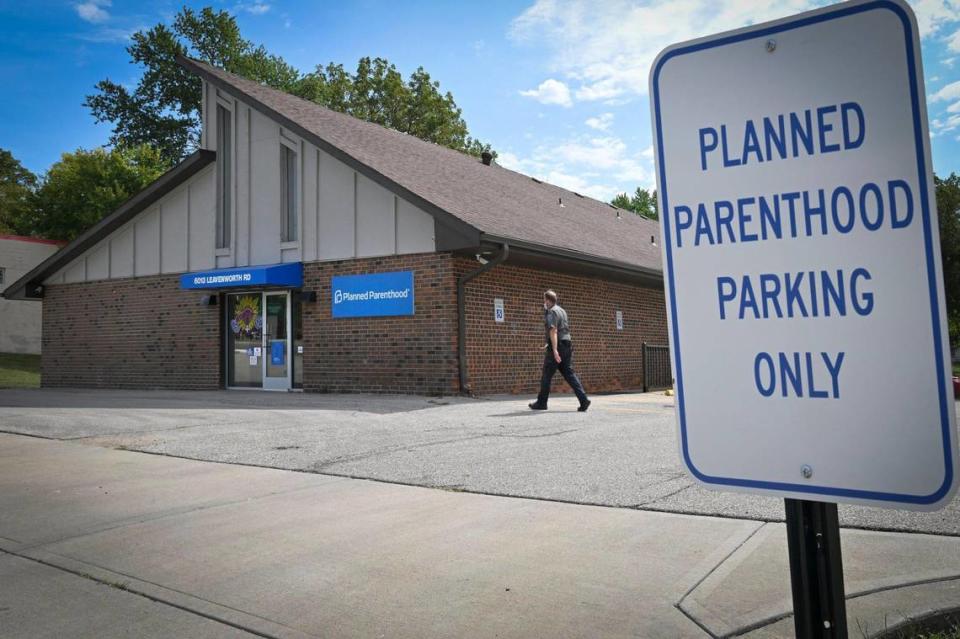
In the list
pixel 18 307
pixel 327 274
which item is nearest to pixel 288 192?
pixel 327 274

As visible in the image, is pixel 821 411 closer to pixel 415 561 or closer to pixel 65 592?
pixel 415 561

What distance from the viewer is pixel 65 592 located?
3.54m

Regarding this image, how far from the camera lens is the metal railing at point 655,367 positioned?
18.3 metres

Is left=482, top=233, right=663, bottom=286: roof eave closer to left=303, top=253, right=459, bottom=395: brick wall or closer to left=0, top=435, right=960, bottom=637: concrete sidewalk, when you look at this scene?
left=303, top=253, right=459, bottom=395: brick wall

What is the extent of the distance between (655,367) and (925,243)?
18.3 meters

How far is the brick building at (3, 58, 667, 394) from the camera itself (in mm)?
14289

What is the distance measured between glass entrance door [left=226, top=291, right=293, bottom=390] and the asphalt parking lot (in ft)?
11.6

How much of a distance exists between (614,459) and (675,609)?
3.49 metres

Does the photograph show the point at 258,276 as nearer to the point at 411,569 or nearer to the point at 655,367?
the point at 655,367

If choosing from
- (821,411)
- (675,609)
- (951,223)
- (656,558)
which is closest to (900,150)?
(821,411)

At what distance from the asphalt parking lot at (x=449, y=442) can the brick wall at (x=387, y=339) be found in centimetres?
111

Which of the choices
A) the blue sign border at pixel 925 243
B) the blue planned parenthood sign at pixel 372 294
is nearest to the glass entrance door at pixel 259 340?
the blue planned parenthood sign at pixel 372 294

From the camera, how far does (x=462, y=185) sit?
1739 cm

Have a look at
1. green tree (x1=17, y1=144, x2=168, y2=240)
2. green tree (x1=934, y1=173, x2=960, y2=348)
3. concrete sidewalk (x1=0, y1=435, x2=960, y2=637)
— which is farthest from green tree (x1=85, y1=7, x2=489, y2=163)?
concrete sidewalk (x1=0, y1=435, x2=960, y2=637)
